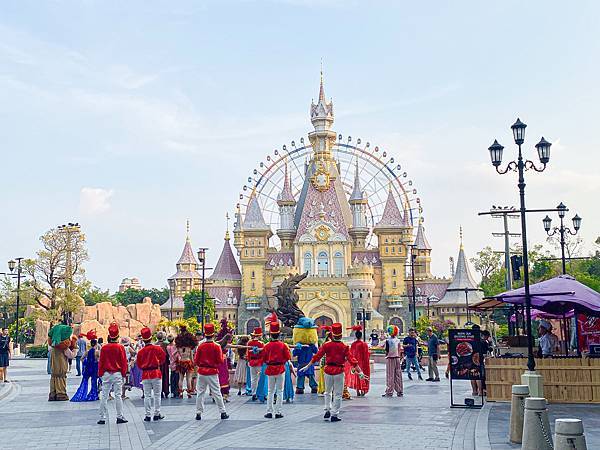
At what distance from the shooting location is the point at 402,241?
8794 centimetres

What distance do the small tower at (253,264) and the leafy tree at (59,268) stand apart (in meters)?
35.8

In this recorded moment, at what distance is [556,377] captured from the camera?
1562 cm

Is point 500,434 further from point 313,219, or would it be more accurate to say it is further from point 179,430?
point 313,219

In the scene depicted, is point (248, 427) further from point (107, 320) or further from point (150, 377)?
point (107, 320)

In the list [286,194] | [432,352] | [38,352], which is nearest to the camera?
[432,352]

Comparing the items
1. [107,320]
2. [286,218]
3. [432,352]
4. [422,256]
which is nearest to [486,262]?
[422,256]

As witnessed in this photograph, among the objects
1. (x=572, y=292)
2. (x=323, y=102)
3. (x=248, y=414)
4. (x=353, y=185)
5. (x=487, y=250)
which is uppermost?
(x=323, y=102)

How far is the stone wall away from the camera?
51969 mm

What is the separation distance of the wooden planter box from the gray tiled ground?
1411mm

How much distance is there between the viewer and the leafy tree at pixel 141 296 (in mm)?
114438

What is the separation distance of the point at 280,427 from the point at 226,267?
268ft

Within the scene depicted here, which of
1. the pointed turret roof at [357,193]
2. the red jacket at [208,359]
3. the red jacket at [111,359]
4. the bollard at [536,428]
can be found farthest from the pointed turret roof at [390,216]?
the bollard at [536,428]

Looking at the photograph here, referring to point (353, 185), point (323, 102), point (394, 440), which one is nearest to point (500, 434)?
point (394, 440)

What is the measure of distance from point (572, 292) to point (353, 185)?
254 ft
